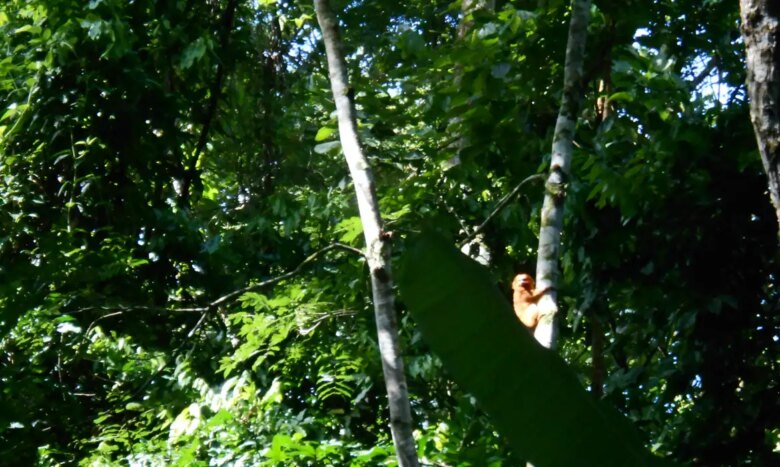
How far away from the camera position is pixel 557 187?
8.33 feet

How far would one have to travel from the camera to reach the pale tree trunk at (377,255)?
8.37 ft

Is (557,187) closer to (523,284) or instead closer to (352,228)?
(523,284)

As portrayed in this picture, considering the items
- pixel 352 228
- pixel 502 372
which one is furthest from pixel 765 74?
pixel 352 228

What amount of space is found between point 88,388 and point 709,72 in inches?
148

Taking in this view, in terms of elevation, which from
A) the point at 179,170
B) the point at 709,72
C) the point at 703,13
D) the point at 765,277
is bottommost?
the point at 765,277

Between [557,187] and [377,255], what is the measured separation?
0.55 metres

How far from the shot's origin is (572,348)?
17.4 ft

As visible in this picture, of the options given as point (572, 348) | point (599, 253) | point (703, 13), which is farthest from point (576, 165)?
point (572, 348)

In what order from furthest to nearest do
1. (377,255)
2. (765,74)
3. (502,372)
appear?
(377,255) < (765,74) < (502,372)

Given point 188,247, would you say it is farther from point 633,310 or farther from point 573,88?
point 573,88

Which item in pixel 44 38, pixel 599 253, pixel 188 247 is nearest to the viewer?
pixel 599 253

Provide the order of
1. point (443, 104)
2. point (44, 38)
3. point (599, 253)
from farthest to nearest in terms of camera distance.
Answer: point (44, 38) < point (599, 253) < point (443, 104)

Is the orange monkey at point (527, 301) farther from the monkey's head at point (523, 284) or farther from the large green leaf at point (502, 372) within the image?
the large green leaf at point (502, 372)

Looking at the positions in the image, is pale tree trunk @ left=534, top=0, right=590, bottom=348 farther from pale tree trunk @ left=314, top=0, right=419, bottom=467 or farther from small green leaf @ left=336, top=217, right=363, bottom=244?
small green leaf @ left=336, top=217, right=363, bottom=244
